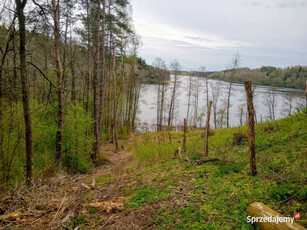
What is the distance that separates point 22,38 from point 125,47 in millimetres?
11894

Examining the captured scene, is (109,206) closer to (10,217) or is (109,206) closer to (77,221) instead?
(77,221)

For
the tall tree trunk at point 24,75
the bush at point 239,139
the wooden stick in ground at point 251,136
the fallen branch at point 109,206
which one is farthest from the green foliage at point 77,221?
the bush at point 239,139

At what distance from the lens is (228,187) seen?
136 inches

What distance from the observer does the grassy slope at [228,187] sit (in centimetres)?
268

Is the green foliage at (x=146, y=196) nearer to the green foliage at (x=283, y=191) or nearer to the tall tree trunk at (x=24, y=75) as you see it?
the green foliage at (x=283, y=191)

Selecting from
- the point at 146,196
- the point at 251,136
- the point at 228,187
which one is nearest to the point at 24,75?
the point at 146,196

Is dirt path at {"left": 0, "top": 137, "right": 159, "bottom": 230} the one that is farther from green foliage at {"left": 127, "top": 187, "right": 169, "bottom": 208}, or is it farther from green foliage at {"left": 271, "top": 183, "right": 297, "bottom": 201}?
green foliage at {"left": 271, "top": 183, "right": 297, "bottom": 201}

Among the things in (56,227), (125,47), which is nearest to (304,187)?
(56,227)

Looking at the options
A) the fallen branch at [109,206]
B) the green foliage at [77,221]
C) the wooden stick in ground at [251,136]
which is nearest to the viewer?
the green foliage at [77,221]

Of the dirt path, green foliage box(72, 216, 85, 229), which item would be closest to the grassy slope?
the dirt path

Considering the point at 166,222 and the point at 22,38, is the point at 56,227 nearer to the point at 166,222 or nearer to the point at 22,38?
the point at 166,222

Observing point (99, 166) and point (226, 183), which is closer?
point (226, 183)

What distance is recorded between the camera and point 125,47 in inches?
572

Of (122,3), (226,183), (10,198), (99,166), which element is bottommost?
(99,166)
